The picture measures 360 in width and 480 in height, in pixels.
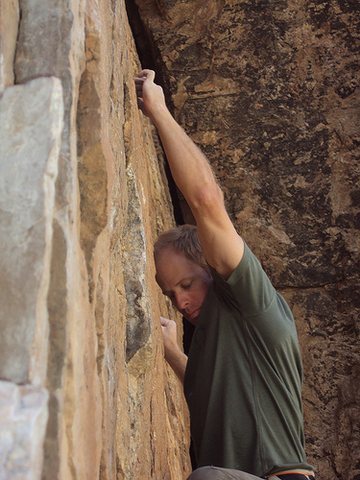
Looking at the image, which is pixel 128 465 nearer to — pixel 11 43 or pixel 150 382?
pixel 150 382

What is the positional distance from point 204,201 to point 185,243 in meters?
0.32

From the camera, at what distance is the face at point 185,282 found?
93.7 inches

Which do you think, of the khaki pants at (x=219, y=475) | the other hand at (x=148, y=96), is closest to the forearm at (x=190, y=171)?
the other hand at (x=148, y=96)

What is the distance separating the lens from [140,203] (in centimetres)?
265

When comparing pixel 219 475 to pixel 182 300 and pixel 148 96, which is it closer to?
pixel 182 300

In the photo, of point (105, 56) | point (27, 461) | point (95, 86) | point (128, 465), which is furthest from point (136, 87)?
point (27, 461)

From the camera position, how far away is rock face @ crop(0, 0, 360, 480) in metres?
1.31

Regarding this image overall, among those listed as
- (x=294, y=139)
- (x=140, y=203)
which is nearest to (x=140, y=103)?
(x=140, y=203)

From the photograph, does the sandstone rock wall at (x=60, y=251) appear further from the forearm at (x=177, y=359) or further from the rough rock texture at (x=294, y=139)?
the rough rock texture at (x=294, y=139)

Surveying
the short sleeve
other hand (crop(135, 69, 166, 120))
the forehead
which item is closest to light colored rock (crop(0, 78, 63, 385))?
the short sleeve

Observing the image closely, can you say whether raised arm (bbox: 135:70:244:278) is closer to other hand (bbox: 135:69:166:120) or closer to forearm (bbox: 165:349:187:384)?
other hand (bbox: 135:69:166:120)

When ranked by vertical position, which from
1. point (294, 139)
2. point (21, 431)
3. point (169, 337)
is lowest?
point (21, 431)

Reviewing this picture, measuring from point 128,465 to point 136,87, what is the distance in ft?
3.93

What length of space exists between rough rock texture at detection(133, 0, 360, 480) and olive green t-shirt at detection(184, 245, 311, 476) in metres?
1.60
